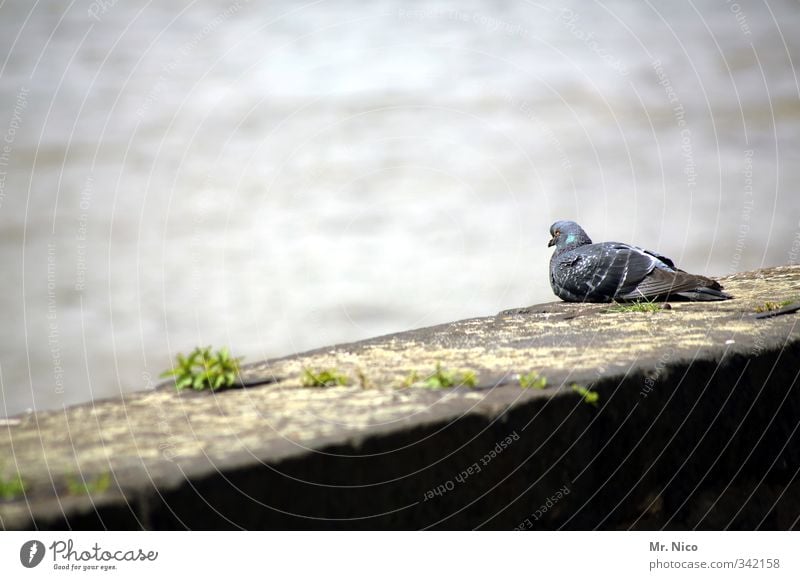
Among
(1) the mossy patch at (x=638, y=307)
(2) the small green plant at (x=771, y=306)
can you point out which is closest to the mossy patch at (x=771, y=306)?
(2) the small green plant at (x=771, y=306)

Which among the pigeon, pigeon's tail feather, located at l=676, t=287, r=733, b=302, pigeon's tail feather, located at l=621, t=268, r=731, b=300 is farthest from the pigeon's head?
pigeon's tail feather, located at l=676, t=287, r=733, b=302

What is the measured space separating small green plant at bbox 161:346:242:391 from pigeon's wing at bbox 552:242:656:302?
9.09 feet

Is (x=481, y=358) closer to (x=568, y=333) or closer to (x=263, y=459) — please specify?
(x=568, y=333)

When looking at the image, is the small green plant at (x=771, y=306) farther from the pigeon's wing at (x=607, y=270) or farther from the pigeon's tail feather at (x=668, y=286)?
the pigeon's wing at (x=607, y=270)

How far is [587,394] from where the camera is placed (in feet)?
9.96

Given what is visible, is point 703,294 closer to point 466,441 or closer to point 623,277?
point 623,277

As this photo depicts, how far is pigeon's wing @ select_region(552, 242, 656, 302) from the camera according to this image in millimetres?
5113

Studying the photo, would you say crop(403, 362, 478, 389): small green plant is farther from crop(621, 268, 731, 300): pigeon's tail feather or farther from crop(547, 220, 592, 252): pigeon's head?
crop(547, 220, 592, 252): pigeon's head

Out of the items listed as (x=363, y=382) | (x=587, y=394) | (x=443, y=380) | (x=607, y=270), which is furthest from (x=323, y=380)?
(x=607, y=270)

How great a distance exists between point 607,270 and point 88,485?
3.75 metres

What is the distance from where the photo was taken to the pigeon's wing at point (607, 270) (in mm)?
5113

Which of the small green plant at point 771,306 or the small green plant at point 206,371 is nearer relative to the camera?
the small green plant at point 206,371

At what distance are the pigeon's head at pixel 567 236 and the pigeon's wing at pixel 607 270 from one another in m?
0.27
